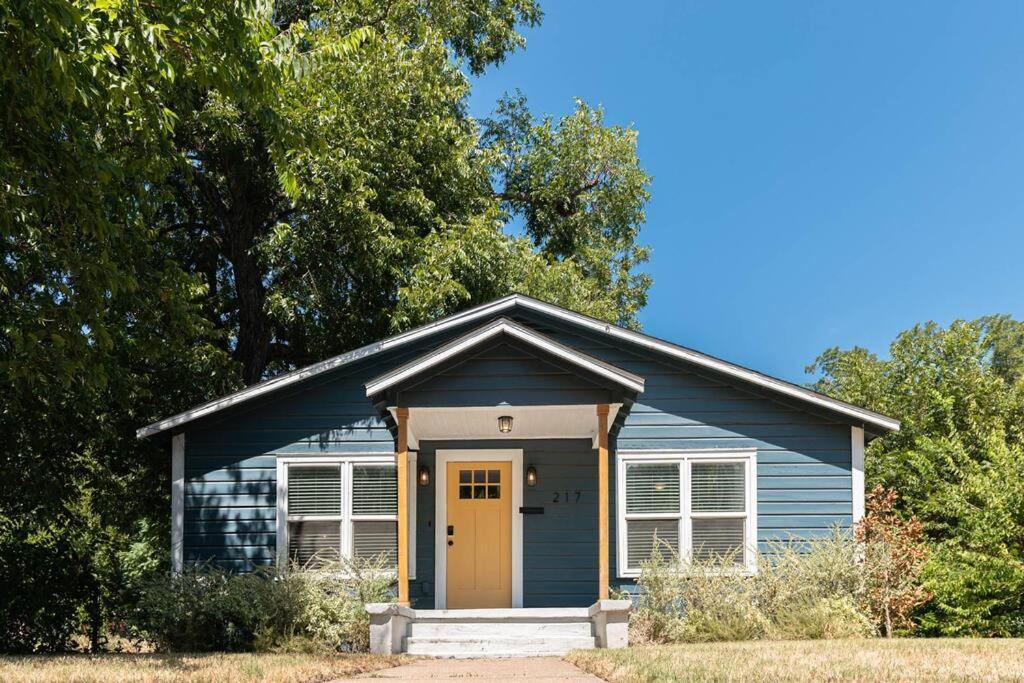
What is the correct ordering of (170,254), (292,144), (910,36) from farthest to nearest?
1. (910,36)
2. (170,254)
3. (292,144)

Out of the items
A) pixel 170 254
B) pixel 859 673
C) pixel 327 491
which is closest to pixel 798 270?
pixel 170 254

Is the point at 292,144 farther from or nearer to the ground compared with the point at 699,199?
nearer to the ground

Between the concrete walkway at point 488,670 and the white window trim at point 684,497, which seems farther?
the white window trim at point 684,497

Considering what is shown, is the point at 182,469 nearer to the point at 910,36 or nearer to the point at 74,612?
the point at 74,612

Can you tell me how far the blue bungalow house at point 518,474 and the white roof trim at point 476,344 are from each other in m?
1.29

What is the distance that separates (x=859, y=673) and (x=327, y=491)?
7955mm

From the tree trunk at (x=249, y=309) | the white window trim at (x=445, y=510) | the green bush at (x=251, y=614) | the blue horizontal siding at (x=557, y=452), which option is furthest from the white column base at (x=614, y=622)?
the tree trunk at (x=249, y=309)

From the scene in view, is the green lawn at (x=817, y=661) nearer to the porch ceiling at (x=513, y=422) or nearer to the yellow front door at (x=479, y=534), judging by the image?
the porch ceiling at (x=513, y=422)

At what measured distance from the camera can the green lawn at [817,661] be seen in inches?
322

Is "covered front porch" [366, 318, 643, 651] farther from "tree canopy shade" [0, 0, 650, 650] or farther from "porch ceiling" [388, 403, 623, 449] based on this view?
"tree canopy shade" [0, 0, 650, 650]

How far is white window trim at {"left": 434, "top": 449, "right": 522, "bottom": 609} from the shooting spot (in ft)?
46.5

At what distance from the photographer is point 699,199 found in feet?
254

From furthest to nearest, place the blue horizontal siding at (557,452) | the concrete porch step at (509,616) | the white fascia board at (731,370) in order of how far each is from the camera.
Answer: the blue horizontal siding at (557,452) < the white fascia board at (731,370) < the concrete porch step at (509,616)

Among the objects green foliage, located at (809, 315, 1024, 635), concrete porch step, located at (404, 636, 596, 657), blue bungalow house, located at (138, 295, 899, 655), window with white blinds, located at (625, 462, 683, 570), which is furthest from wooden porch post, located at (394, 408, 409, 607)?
green foliage, located at (809, 315, 1024, 635)
